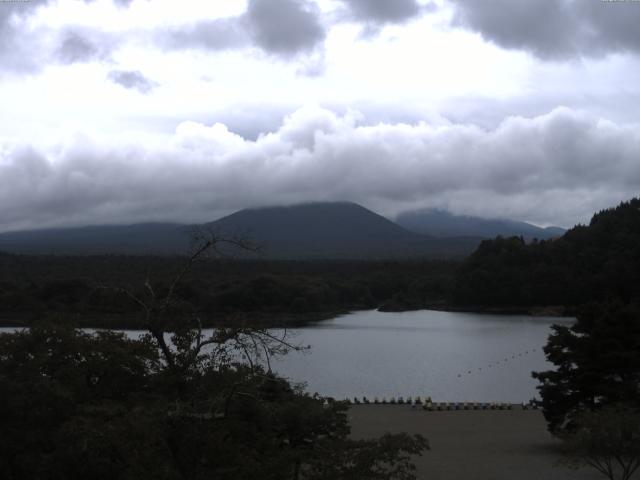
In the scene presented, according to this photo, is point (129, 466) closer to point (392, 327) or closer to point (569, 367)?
point (569, 367)

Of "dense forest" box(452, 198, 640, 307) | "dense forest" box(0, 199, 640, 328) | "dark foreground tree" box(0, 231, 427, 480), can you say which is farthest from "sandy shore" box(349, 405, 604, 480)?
"dense forest" box(452, 198, 640, 307)

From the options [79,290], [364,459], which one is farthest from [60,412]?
[79,290]

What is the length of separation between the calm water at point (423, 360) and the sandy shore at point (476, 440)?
349 cm

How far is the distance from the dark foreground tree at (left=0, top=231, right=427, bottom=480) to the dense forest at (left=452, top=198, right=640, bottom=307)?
54.4 m

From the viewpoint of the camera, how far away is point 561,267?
63188 mm

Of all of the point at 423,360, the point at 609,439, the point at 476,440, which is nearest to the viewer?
the point at 609,439

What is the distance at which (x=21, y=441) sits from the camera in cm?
766

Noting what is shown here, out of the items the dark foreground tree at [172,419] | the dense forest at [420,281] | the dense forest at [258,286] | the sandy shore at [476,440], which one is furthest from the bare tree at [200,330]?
the dense forest at [420,281]

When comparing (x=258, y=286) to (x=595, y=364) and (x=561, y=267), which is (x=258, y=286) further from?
(x=595, y=364)

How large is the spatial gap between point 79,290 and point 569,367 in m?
36.8

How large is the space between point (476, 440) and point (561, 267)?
5070cm

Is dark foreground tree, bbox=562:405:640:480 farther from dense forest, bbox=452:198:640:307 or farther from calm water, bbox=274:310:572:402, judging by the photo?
dense forest, bbox=452:198:640:307

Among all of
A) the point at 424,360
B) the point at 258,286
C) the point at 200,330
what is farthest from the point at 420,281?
the point at 200,330

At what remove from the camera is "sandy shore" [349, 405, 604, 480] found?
40.6ft
